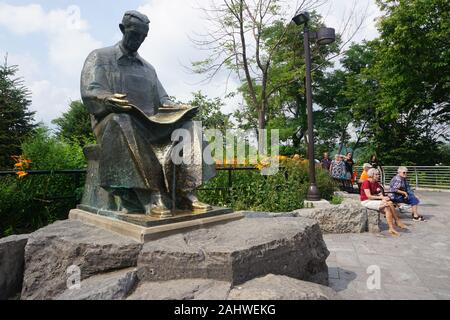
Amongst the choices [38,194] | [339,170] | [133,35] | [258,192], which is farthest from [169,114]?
[339,170]

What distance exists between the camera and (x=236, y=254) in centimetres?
208

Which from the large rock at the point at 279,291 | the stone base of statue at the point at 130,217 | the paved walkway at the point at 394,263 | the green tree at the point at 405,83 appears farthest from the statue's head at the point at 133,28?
the green tree at the point at 405,83

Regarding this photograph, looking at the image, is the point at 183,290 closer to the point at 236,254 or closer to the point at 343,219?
the point at 236,254

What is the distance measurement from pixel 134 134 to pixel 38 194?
242 centimetres

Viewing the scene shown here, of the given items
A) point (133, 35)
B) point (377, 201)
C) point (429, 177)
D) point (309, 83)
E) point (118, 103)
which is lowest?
point (377, 201)

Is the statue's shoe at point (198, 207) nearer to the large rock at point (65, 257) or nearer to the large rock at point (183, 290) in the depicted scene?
the large rock at point (65, 257)

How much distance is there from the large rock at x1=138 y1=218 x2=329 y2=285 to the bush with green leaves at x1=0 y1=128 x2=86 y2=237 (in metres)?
2.71

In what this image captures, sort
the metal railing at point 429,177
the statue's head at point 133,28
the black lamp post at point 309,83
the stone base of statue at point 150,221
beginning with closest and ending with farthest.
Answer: the stone base of statue at point 150,221
the statue's head at point 133,28
the black lamp post at point 309,83
the metal railing at point 429,177

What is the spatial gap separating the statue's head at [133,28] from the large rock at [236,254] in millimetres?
2115

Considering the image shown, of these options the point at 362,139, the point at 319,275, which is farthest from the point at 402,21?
the point at 319,275

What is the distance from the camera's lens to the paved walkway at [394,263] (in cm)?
293

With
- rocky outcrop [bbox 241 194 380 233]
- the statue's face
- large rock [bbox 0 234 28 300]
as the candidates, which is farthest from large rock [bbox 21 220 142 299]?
rocky outcrop [bbox 241 194 380 233]

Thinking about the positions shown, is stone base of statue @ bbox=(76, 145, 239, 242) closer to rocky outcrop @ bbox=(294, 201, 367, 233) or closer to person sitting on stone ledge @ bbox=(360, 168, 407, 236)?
rocky outcrop @ bbox=(294, 201, 367, 233)
